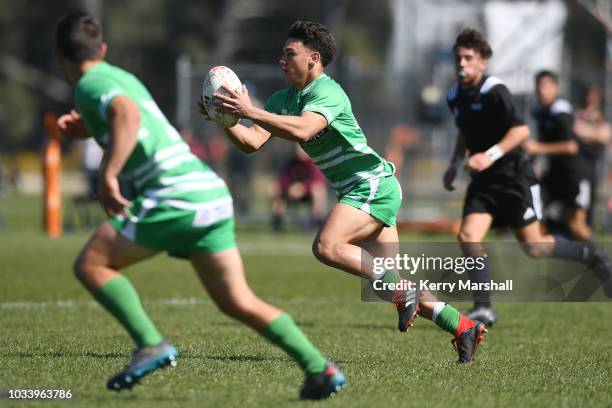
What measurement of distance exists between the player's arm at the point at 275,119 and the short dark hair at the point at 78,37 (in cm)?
92

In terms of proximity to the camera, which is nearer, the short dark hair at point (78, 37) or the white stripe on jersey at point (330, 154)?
the short dark hair at point (78, 37)

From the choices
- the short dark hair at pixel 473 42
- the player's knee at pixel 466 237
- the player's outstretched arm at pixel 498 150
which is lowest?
the player's knee at pixel 466 237

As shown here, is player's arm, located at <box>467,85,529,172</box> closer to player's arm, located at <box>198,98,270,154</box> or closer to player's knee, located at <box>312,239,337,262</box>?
player's knee, located at <box>312,239,337,262</box>

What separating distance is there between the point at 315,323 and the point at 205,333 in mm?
1153

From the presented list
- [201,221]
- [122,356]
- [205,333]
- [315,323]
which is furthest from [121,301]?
[315,323]

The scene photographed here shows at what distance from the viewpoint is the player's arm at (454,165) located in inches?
359

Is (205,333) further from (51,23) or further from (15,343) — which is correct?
(51,23)

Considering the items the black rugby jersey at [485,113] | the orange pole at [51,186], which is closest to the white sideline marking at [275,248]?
the orange pole at [51,186]

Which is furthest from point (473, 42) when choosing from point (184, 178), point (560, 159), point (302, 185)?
point (302, 185)

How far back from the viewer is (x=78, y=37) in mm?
5512

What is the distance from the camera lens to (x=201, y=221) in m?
5.45

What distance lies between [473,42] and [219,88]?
3221mm

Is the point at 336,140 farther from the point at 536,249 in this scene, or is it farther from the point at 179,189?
the point at 536,249

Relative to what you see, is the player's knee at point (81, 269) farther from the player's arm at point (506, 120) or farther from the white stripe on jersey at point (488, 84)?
the white stripe on jersey at point (488, 84)
